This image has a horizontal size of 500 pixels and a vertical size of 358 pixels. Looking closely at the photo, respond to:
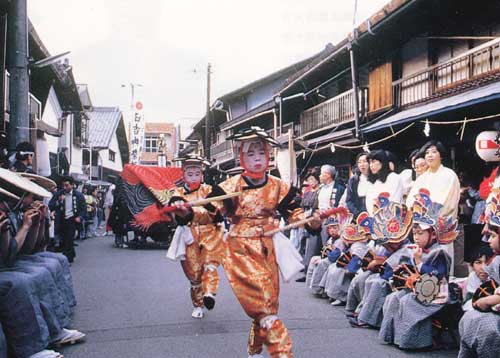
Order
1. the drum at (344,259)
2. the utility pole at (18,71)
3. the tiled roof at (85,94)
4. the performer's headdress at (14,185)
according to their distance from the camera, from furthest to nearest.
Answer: the tiled roof at (85,94) < the utility pole at (18,71) < the drum at (344,259) < the performer's headdress at (14,185)

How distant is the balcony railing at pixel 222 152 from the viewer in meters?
30.7

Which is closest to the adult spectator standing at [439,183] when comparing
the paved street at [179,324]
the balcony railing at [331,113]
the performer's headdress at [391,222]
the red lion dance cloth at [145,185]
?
the performer's headdress at [391,222]

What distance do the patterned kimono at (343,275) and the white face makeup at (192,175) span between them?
2.32 meters

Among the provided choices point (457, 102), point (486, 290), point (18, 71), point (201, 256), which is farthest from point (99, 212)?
point (486, 290)

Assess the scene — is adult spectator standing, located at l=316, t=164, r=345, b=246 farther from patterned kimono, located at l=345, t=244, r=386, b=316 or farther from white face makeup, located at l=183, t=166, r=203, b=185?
white face makeup, located at l=183, t=166, r=203, b=185

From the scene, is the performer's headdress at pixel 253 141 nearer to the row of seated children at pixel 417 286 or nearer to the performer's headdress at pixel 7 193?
the row of seated children at pixel 417 286

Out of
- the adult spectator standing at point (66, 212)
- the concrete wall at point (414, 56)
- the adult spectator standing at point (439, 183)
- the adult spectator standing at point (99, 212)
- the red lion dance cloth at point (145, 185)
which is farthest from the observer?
the adult spectator standing at point (99, 212)

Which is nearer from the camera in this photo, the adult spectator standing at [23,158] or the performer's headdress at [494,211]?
the performer's headdress at [494,211]

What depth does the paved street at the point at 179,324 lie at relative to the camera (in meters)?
5.21

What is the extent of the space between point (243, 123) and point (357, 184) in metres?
18.5

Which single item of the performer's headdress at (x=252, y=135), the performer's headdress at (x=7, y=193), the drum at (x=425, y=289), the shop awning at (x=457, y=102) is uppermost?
the shop awning at (x=457, y=102)

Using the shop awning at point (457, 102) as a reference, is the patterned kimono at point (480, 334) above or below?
below

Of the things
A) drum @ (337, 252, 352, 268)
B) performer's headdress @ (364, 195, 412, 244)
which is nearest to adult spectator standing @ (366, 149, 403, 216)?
drum @ (337, 252, 352, 268)

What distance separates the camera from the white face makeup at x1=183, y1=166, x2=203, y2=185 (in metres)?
7.21
